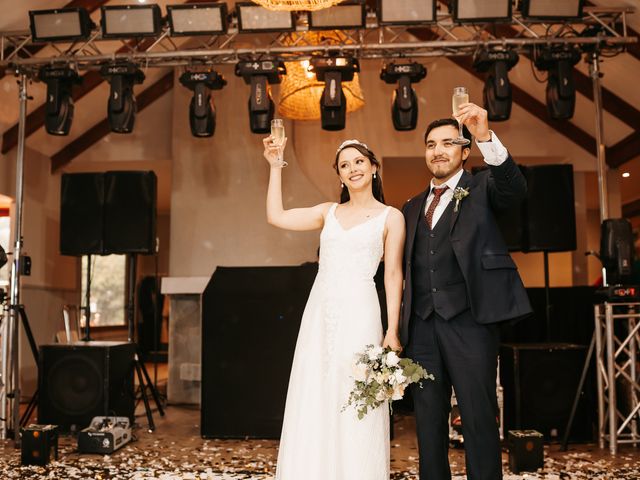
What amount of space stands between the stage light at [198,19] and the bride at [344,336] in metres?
2.80

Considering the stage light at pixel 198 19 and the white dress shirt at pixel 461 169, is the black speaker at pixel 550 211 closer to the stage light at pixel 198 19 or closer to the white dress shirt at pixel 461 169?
the white dress shirt at pixel 461 169

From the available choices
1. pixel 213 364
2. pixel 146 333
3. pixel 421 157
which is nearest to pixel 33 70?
pixel 213 364

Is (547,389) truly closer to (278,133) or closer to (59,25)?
(278,133)

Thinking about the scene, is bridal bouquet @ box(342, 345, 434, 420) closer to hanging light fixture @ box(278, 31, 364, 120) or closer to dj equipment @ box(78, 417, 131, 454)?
dj equipment @ box(78, 417, 131, 454)

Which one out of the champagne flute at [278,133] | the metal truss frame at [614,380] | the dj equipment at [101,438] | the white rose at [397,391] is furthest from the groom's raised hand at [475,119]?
the dj equipment at [101,438]

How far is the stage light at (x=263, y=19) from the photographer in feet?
17.0

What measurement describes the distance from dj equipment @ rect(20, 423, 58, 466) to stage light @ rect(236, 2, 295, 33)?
10.9ft

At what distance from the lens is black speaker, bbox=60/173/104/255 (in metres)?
5.27

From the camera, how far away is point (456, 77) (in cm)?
804

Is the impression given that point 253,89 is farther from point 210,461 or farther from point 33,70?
point 210,461

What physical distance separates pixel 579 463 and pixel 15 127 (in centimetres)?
630

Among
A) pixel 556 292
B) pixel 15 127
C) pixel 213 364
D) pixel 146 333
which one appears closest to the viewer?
pixel 213 364

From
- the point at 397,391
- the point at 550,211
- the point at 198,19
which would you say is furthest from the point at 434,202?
the point at 198,19

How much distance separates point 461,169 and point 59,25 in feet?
13.1
